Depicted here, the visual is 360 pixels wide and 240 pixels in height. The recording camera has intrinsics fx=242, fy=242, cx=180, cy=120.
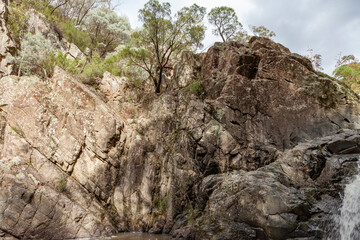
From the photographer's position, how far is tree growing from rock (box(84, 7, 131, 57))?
3212 cm

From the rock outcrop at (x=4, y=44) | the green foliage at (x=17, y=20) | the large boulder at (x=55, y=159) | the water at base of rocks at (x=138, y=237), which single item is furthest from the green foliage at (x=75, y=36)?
the water at base of rocks at (x=138, y=237)

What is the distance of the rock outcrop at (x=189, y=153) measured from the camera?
1294 cm

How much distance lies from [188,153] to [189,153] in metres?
0.07

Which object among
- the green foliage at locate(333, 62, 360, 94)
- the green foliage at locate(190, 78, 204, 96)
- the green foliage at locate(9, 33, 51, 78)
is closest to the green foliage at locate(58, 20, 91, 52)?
the green foliage at locate(9, 33, 51, 78)

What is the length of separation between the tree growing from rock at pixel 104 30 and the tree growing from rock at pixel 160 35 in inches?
383

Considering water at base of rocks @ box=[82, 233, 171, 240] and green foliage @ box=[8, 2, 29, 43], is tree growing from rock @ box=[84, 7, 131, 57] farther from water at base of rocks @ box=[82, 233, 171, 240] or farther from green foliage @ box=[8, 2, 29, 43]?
water at base of rocks @ box=[82, 233, 171, 240]

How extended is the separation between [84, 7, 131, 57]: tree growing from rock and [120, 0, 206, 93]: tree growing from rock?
9.72 meters

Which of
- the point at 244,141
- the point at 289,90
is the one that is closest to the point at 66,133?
the point at 244,141

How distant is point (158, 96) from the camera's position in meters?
23.4

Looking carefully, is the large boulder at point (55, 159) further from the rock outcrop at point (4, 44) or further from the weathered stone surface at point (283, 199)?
the weathered stone surface at point (283, 199)

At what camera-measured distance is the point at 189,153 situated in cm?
1795

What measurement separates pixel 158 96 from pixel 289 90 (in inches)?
455

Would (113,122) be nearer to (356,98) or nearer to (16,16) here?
(16,16)

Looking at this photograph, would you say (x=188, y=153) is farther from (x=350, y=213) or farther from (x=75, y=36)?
(x=75, y=36)
